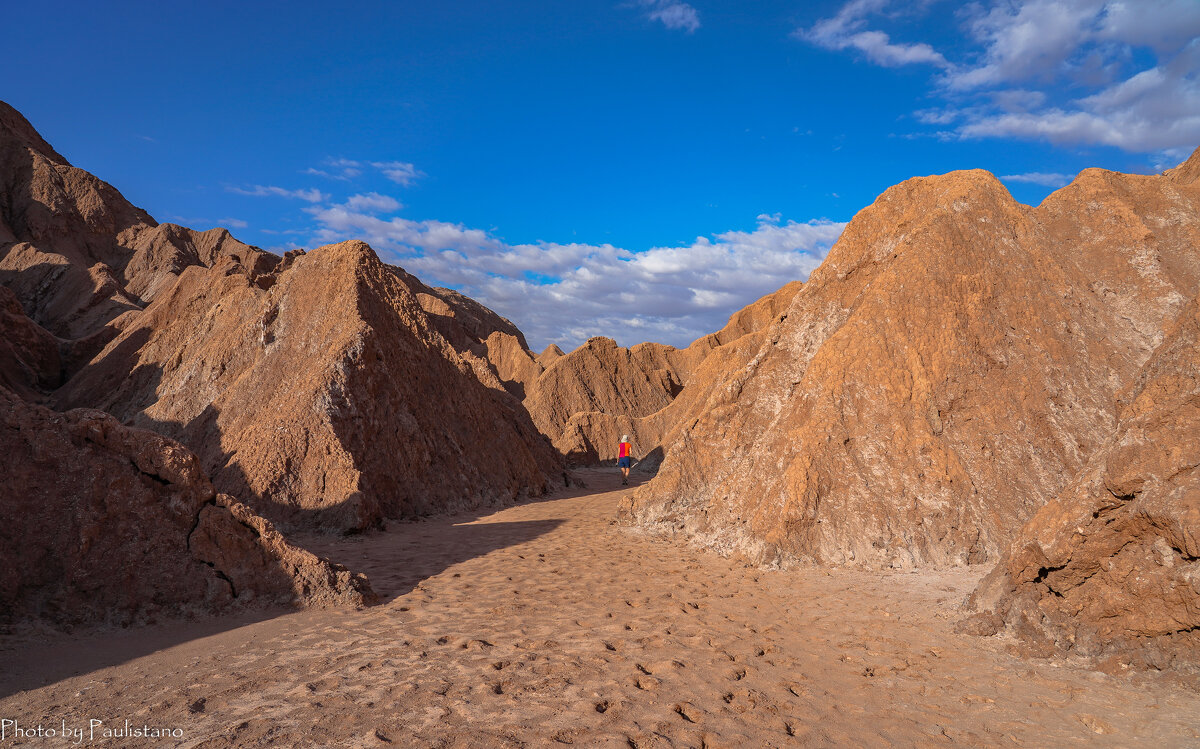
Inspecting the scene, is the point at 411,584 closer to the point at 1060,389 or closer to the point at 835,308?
the point at 835,308

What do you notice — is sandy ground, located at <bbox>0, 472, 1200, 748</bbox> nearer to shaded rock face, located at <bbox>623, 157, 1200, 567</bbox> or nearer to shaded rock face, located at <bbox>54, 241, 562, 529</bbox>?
shaded rock face, located at <bbox>623, 157, 1200, 567</bbox>

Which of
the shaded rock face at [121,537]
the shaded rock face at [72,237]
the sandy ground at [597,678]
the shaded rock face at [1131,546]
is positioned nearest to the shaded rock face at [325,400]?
the shaded rock face at [121,537]

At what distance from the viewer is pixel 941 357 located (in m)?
7.93

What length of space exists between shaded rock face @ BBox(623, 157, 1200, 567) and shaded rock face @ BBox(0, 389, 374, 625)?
533cm

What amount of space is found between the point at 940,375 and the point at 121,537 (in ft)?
29.4

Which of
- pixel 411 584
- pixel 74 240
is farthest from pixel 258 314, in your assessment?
pixel 74 240

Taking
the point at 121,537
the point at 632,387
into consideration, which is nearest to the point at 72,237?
the point at 632,387

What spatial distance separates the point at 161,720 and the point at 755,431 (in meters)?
8.32

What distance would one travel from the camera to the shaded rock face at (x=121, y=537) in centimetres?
475

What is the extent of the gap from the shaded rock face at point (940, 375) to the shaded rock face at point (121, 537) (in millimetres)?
5332

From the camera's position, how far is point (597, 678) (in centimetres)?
395

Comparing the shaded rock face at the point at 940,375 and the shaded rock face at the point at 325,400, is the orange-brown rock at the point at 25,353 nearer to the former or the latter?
the shaded rock face at the point at 325,400

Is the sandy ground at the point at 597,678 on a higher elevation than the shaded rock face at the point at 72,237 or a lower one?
lower

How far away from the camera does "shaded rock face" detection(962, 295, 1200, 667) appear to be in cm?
376
